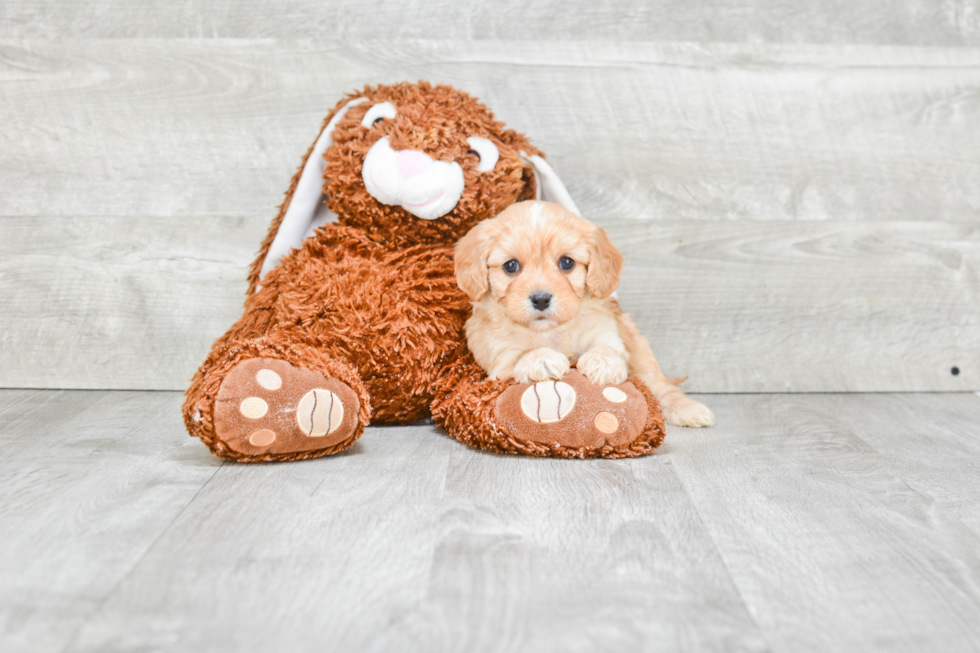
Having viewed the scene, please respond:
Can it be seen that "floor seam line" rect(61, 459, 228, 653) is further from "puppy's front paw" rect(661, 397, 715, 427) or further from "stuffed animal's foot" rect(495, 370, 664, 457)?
"puppy's front paw" rect(661, 397, 715, 427)

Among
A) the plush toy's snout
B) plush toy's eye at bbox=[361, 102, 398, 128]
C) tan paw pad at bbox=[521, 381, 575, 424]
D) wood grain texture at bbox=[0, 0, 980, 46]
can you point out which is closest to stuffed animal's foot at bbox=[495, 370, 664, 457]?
tan paw pad at bbox=[521, 381, 575, 424]

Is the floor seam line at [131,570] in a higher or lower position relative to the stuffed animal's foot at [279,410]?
lower

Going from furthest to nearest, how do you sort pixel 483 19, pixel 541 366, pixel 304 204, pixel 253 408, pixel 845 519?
pixel 483 19
pixel 304 204
pixel 541 366
pixel 253 408
pixel 845 519

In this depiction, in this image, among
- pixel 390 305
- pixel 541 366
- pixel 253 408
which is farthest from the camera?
pixel 390 305

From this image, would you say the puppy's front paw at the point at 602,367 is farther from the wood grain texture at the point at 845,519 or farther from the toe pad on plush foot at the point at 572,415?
the wood grain texture at the point at 845,519

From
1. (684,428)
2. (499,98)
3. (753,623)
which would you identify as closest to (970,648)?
(753,623)

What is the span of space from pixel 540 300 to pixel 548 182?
0.33 metres

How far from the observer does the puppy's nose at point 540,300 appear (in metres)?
1.17

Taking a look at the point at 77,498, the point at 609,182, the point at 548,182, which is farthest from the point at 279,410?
the point at 609,182

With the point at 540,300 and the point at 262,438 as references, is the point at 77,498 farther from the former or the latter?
the point at 540,300

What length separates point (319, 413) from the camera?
1128 mm

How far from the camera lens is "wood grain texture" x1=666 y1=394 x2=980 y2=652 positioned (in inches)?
29.0

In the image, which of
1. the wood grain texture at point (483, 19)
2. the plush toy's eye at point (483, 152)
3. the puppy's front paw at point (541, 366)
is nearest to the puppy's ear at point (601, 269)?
the puppy's front paw at point (541, 366)

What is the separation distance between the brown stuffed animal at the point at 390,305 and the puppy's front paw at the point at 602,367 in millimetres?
22
